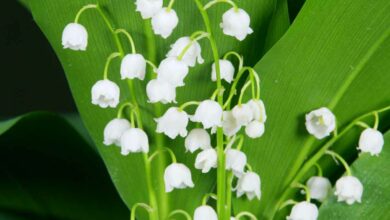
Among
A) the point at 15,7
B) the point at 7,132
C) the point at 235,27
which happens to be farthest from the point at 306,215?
the point at 15,7

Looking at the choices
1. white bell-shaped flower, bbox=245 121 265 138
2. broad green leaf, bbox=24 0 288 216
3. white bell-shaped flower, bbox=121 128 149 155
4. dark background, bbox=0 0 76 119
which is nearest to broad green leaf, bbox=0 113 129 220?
broad green leaf, bbox=24 0 288 216

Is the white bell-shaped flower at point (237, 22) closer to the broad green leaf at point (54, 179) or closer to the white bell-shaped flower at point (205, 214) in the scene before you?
the white bell-shaped flower at point (205, 214)

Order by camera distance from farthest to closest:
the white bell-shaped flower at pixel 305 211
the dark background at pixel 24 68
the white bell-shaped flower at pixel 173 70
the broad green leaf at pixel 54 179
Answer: the dark background at pixel 24 68, the broad green leaf at pixel 54 179, the white bell-shaped flower at pixel 305 211, the white bell-shaped flower at pixel 173 70

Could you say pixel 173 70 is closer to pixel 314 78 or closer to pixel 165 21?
pixel 165 21

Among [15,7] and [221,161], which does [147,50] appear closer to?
[221,161]

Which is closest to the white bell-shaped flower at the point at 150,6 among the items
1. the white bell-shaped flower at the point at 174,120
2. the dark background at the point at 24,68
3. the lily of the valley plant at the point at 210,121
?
the lily of the valley plant at the point at 210,121

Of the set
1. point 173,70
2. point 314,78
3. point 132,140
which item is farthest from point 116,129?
point 314,78
